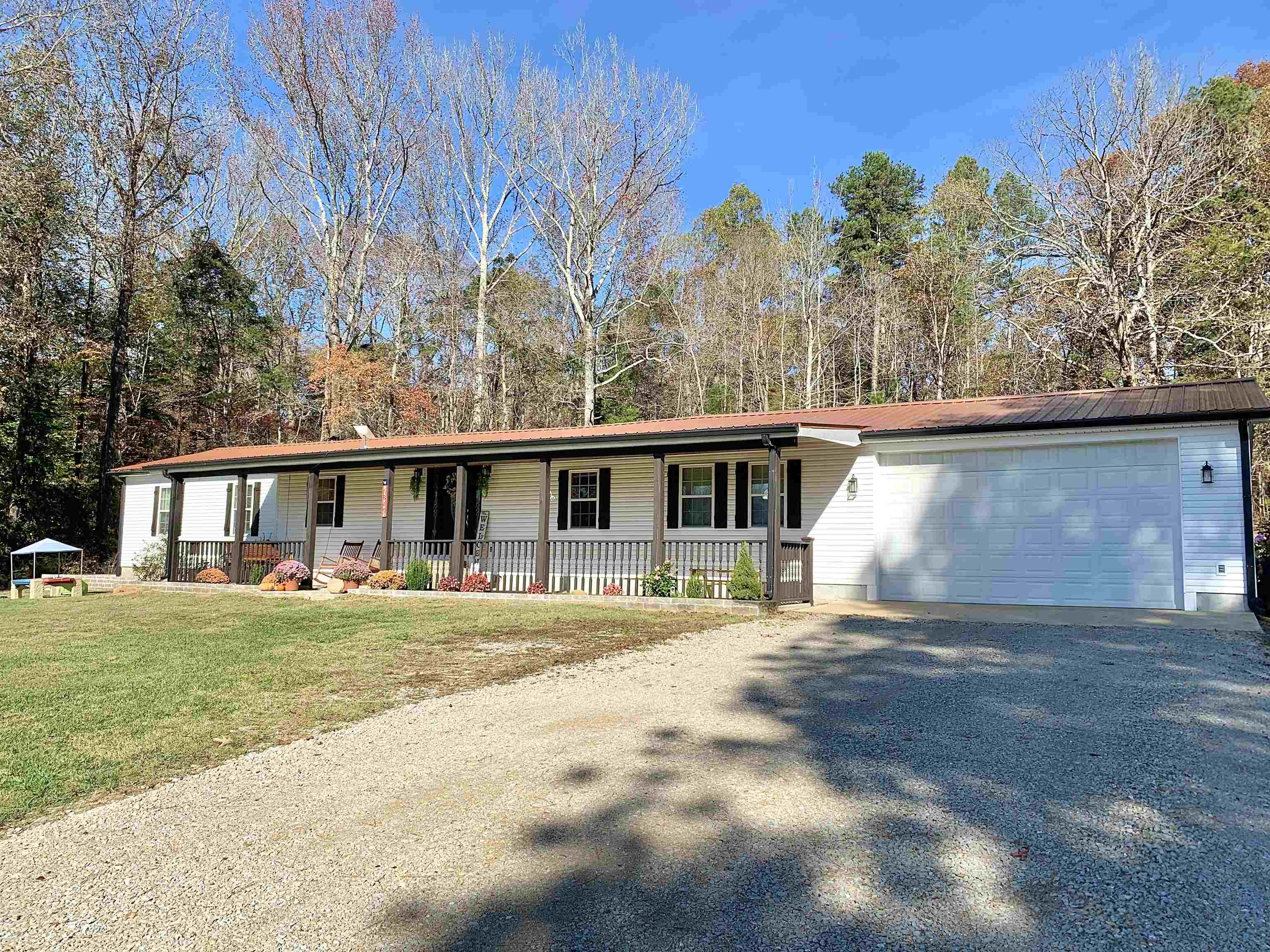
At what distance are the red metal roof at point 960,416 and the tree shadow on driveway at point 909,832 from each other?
17.9ft

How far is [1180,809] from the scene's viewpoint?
3.56 meters

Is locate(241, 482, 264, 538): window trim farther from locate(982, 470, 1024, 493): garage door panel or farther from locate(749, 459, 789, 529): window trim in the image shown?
locate(982, 470, 1024, 493): garage door panel

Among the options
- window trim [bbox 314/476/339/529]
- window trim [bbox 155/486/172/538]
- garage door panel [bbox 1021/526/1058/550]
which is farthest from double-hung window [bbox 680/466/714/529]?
window trim [bbox 155/486/172/538]

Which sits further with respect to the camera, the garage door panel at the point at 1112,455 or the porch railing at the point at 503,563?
the porch railing at the point at 503,563

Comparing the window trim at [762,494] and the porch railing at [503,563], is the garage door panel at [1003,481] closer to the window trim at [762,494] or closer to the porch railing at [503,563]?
the window trim at [762,494]

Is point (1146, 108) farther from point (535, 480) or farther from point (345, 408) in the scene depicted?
point (345, 408)

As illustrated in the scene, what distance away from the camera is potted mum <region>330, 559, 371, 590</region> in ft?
49.4

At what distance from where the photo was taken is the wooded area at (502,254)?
17.7 m

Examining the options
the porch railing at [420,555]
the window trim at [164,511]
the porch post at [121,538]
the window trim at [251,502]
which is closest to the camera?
the porch railing at [420,555]

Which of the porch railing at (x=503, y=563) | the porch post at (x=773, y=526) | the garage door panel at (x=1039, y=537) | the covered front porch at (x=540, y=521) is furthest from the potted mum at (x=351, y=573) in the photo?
the garage door panel at (x=1039, y=537)

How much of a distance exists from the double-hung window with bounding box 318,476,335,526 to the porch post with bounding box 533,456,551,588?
6657 millimetres

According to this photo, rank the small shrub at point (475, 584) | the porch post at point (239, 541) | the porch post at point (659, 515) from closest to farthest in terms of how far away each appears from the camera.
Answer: the porch post at point (659, 515) → the small shrub at point (475, 584) → the porch post at point (239, 541)

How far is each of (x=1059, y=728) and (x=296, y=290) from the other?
108 feet

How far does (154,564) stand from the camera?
18.3 metres
